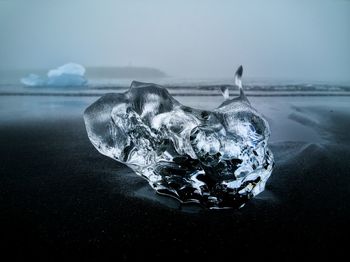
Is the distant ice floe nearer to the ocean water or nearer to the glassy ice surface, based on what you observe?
the ocean water

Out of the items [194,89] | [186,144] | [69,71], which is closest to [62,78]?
[69,71]

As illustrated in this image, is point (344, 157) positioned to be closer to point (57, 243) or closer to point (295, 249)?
point (295, 249)

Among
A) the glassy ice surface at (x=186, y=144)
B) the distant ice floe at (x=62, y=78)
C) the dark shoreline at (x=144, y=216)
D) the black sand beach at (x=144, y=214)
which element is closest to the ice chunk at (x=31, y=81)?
the distant ice floe at (x=62, y=78)

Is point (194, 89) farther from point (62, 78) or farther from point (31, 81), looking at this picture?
point (31, 81)

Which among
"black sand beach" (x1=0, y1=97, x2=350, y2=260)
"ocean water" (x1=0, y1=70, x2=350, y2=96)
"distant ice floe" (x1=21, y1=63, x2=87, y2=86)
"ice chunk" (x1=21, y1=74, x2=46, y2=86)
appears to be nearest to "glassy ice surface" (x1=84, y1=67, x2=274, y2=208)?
"black sand beach" (x1=0, y1=97, x2=350, y2=260)

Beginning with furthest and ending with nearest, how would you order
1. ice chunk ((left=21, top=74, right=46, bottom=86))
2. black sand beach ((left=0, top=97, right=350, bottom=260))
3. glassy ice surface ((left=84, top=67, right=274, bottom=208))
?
1. ice chunk ((left=21, top=74, right=46, bottom=86))
2. glassy ice surface ((left=84, top=67, right=274, bottom=208))
3. black sand beach ((left=0, top=97, right=350, bottom=260))

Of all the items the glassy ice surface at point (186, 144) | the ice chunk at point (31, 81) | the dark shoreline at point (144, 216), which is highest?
the ice chunk at point (31, 81)

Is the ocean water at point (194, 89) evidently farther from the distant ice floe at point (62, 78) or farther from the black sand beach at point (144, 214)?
the black sand beach at point (144, 214)
